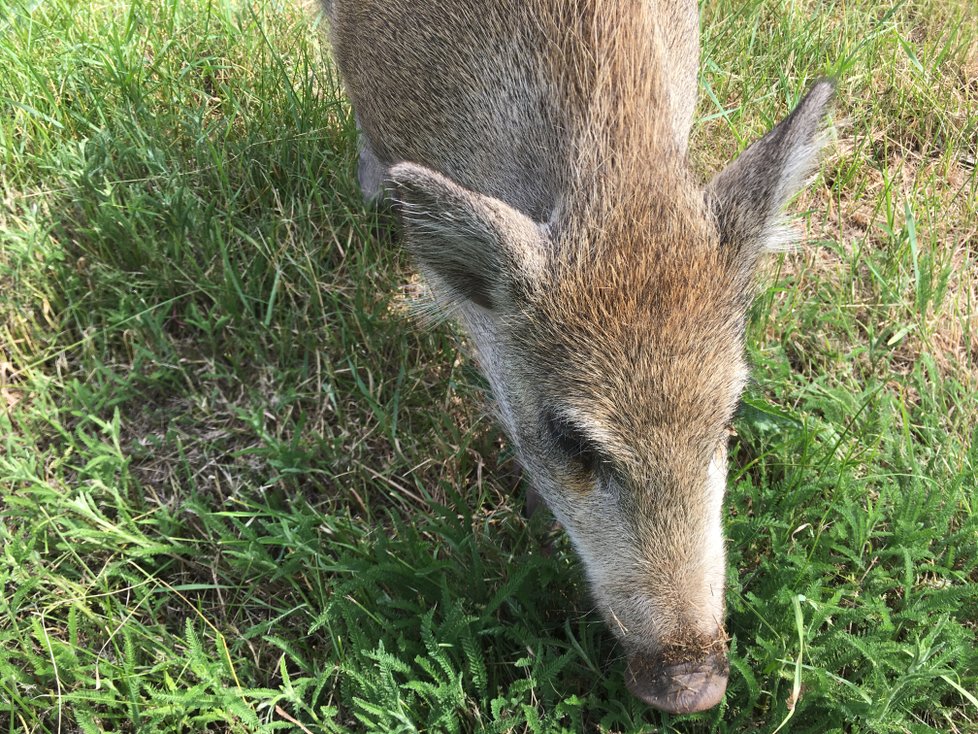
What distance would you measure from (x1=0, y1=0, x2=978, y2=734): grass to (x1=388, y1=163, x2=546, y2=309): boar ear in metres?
0.86

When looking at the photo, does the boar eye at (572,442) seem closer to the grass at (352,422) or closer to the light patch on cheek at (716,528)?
the light patch on cheek at (716,528)

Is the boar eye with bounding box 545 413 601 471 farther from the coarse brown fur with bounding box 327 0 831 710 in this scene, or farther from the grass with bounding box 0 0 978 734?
the grass with bounding box 0 0 978 734

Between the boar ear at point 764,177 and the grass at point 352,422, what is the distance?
2.88 ft

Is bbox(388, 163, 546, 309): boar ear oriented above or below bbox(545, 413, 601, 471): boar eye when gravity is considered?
above

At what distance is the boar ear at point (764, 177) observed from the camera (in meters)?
2.38

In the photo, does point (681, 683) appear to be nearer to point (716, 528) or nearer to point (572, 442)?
point (716, 528)

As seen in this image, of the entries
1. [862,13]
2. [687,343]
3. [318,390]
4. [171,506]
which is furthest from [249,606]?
[862,13]

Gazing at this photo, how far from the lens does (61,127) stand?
3.89 metres

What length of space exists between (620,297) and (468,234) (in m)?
0.46

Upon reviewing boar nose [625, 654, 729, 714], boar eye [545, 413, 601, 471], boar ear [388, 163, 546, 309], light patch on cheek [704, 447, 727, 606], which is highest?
boar ear [388, 163, 546, 309]

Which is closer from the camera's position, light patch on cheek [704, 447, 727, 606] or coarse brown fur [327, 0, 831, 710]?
coarse brown fur [327, 0, 831, 710]

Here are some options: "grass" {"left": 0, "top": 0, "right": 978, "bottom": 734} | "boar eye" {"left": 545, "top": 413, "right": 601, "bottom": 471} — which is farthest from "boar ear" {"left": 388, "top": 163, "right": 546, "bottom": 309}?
"grass" {"left": 0, "top": 0, "right": 978, "bottom": 734}

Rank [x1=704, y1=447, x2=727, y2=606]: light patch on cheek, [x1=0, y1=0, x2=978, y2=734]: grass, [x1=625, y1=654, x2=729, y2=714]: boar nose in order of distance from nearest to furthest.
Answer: [x1=625, y1=654, x2=729, y2=714]: boar nose
[x1=704, y1=447, x2=727, y2=606]: light patch on cheek
[x1=0, y1=0, x2=978, y2=734]: grass

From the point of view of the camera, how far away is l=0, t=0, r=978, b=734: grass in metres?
2.49
